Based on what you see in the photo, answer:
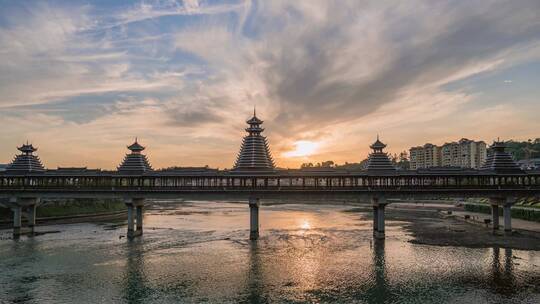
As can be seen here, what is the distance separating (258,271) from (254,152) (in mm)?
28943

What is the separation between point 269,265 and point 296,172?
24.0m

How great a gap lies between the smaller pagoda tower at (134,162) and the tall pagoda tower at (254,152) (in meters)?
16.9

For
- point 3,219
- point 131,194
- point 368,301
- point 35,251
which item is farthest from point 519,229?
point 3,219

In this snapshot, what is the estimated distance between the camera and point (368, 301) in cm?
3394

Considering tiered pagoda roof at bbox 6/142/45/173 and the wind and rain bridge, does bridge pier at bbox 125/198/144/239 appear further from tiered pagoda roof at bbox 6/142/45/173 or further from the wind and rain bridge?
tiered pagoda roof at bbox 6/142/45/173

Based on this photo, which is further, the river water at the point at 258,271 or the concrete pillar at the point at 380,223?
the concrete pillar at the point at 380,223

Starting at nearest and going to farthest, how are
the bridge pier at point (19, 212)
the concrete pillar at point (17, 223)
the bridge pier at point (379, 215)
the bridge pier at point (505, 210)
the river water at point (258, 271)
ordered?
the river water at point (258, 271), the bridge pier at point (379, 215), the bridge pier at point (505, 210), the concrete pillar at point (17, 223), the bridge pier at point (19, 212)

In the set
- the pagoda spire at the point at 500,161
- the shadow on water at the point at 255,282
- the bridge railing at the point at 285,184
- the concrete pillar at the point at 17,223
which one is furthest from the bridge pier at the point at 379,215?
the concrete pillar at the point at 17,223

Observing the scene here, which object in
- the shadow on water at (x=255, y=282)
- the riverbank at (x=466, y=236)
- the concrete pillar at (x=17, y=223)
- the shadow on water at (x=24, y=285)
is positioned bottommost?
the shadow on water at (x=24, y=285)

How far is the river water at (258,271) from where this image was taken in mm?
35125

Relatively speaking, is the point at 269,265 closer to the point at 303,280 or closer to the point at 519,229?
the point at 303,280

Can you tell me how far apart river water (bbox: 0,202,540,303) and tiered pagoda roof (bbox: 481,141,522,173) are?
18681 millimetres

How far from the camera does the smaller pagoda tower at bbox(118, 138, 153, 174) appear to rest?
2749 inches

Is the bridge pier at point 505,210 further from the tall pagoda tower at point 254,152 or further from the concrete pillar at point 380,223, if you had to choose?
the tall pagoda tower at point 254,152
